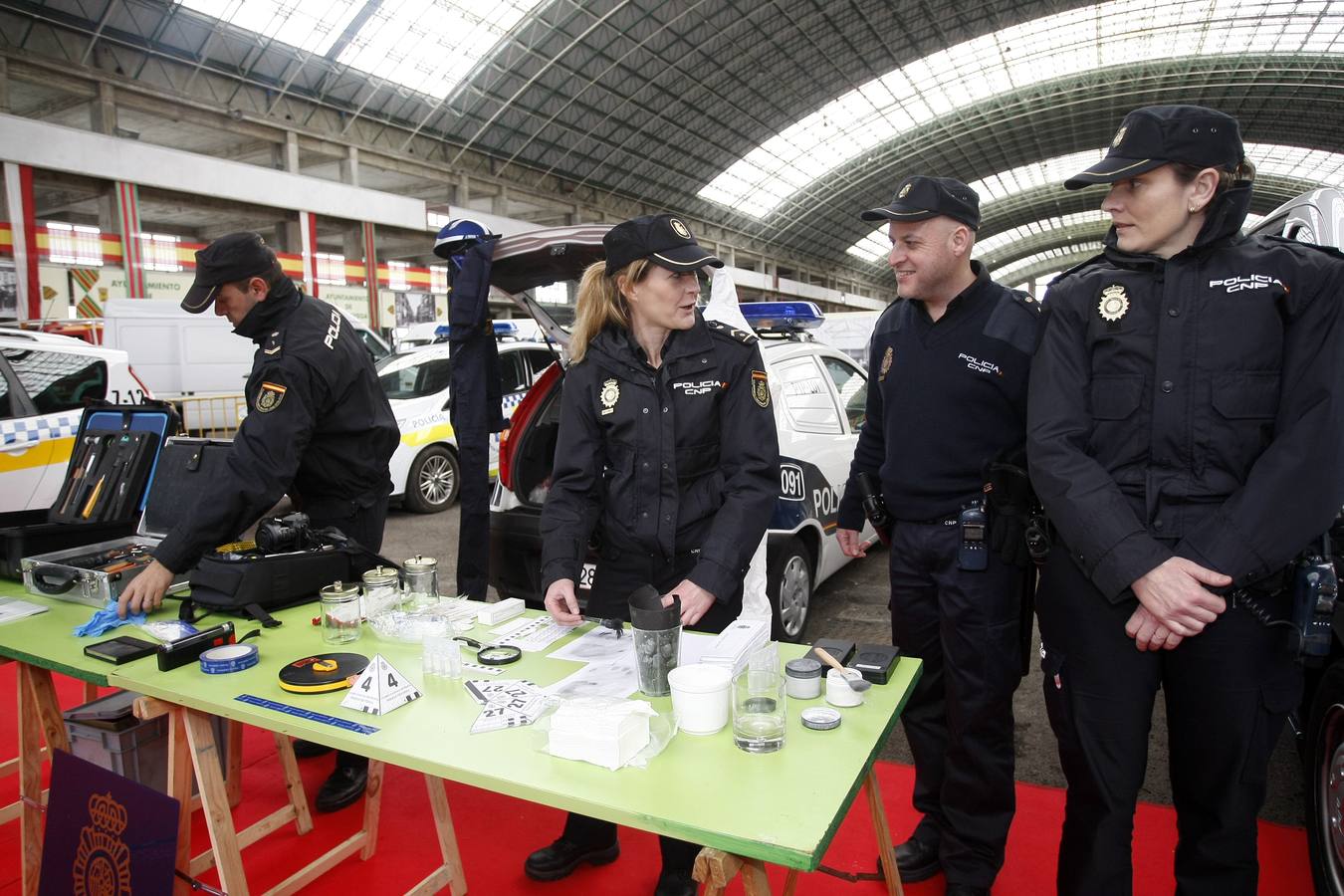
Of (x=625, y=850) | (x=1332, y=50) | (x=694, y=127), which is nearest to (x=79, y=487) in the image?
(x=625, y=850)

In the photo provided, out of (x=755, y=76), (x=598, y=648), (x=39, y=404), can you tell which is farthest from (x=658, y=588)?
(x=755, y=76)

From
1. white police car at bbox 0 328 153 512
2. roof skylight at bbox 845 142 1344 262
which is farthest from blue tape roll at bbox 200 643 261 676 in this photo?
roof skylight at bbox 845 142 1344 262

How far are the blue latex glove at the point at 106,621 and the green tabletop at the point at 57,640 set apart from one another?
2 centimetres

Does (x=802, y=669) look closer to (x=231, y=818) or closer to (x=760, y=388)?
(x=760, y=388)

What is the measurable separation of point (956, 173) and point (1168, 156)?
126ft

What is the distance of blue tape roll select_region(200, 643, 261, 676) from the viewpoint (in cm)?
187

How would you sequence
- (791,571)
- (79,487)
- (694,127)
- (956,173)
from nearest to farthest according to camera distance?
(79,487)
(791,571)
(694,127)
(956,173)

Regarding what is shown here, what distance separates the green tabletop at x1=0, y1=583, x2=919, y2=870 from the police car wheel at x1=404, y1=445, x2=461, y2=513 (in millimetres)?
5486

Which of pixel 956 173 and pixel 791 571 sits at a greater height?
pixel 956 173

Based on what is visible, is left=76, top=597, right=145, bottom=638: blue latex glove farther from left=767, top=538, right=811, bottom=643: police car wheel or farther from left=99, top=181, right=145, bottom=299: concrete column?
left=99, top=181, right=145, bottom=299: concrete column

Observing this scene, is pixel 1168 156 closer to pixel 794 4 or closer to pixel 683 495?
pixel 683 495

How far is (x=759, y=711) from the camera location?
152cm

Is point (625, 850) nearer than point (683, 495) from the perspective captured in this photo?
No

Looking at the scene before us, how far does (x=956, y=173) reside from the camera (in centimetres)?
3634
